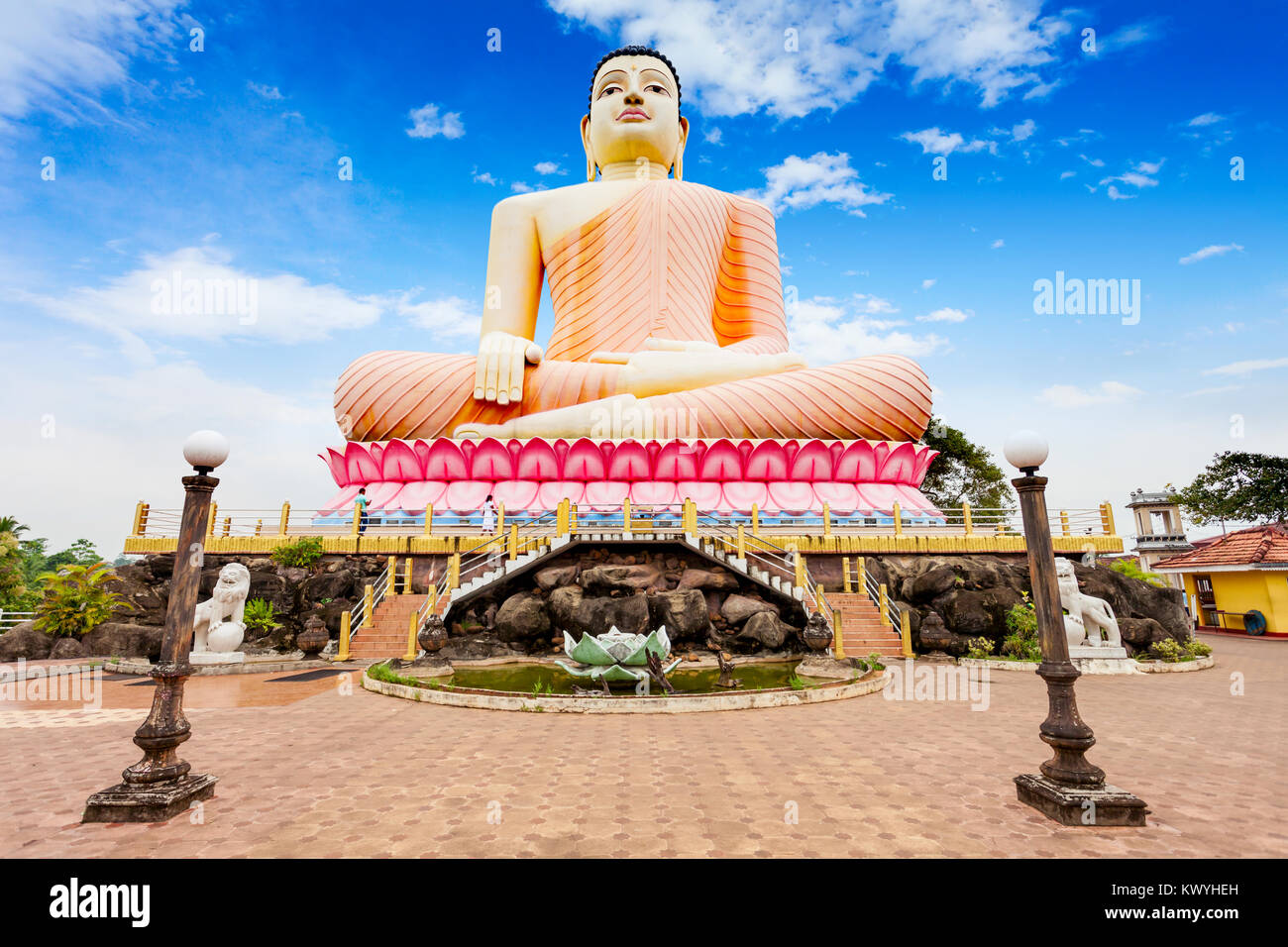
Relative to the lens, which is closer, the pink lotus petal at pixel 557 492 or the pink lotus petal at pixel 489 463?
the pink lotus petal at pixel 557 492

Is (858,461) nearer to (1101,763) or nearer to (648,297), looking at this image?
(648,297)

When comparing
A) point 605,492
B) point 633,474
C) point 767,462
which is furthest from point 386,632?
point 767,462

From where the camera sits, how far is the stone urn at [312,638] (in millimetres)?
10188

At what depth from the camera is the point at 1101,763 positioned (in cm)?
462

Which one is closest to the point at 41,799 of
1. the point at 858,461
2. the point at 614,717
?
the point at 614,717

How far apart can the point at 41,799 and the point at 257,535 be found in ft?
30.7

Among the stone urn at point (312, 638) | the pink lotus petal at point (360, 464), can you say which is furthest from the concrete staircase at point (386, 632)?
the pink lotus petal at point (360, 464)

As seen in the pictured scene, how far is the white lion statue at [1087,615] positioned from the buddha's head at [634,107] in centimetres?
1599

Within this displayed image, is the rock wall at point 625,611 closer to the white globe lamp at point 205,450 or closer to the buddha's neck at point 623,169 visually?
the white globe lamp at point 205,450

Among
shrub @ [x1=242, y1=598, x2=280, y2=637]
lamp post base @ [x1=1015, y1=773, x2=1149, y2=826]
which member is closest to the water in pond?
lamp post base @ [x1=1015, y1=773, x2=1149, y2=826]

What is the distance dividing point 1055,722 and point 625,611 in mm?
6322

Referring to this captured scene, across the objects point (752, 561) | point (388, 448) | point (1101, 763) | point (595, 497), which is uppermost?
point (388, 448)

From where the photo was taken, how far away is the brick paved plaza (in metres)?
3.19

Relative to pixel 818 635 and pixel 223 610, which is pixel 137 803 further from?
pixel 223 610
